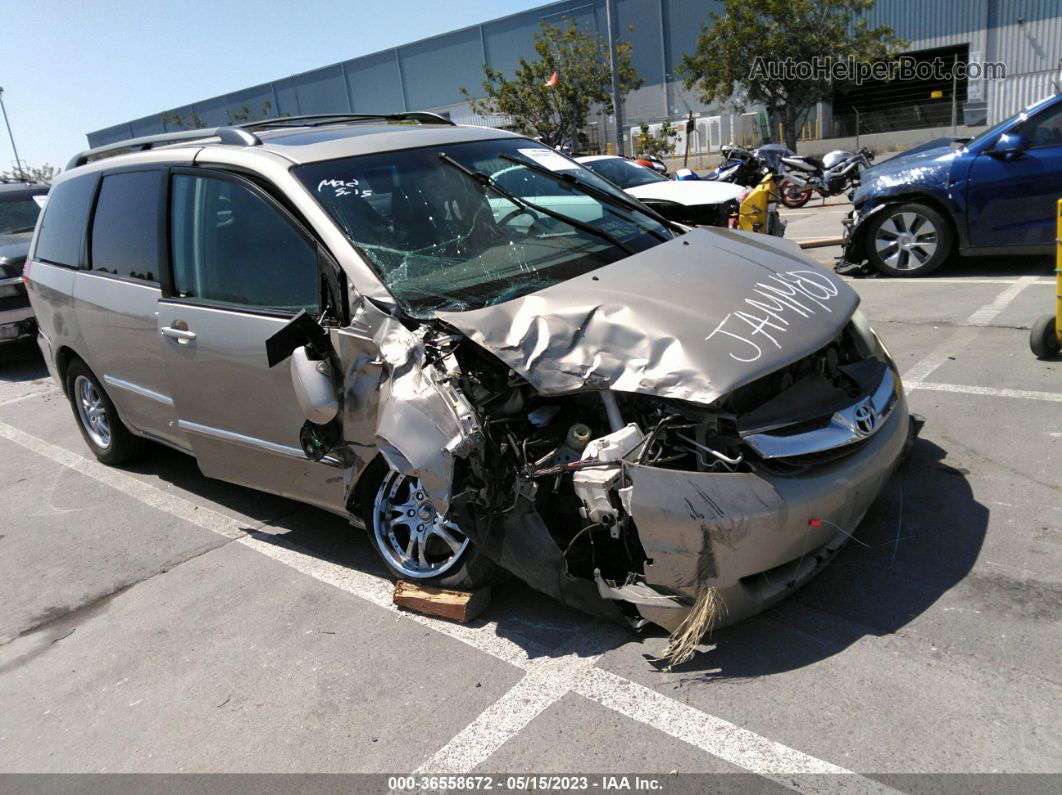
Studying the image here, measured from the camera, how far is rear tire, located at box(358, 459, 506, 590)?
3.47 meters

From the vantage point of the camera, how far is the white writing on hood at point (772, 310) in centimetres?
305

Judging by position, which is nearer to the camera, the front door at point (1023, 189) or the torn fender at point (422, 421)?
the torn fender at point (422, 421)

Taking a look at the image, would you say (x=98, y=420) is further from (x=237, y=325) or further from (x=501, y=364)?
(x=501, y=364)

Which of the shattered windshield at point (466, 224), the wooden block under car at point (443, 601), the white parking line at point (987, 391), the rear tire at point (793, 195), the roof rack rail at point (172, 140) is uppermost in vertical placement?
the roof rack rail at point (172, 140)

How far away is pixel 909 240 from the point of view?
28.1ft

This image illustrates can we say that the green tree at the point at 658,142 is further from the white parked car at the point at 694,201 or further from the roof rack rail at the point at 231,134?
the roof rack rail at the point at 231,134

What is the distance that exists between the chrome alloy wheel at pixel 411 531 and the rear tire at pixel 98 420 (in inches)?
108

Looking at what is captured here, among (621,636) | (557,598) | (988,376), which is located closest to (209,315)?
(557,598)

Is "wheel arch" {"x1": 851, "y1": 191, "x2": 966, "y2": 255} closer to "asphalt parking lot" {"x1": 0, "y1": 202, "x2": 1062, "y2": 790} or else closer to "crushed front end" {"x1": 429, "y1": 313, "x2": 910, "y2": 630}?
"asphalt parking lot" {"x1": 0, "y1": 202, "x2": 1062, "y2": 790}

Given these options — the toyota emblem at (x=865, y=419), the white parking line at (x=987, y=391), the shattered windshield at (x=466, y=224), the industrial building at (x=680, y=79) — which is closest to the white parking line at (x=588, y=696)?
the toyota emblem at (x=865, y=419)

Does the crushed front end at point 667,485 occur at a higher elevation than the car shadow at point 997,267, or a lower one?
higher

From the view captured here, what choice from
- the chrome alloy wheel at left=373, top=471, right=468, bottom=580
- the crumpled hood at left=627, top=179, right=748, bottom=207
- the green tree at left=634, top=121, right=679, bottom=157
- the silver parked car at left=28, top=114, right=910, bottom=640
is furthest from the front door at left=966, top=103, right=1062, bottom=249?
the green tree at left=634, top=121, right=679, bottom=157

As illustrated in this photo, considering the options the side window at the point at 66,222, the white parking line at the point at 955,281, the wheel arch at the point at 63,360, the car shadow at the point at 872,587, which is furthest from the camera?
the white parking line at the point at 955,281

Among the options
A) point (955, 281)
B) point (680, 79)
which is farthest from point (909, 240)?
point (680, 79)
